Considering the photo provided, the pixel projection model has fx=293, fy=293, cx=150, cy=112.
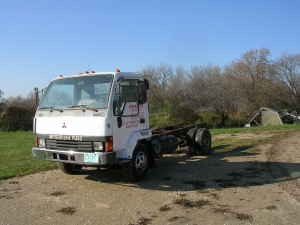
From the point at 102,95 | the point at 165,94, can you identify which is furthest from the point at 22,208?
the point at 165,94

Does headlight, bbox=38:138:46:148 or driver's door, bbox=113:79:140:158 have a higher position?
driver's door, bbox=113:79:140:158

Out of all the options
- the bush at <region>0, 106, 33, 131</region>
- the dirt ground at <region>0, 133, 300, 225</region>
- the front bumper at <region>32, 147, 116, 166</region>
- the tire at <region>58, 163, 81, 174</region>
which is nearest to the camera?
the dirt ground at <region>0, 133, 300, 225</region>

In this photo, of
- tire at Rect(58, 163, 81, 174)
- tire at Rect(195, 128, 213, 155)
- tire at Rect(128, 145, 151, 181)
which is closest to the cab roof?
tire at Rect(128, 145, 151, 181)

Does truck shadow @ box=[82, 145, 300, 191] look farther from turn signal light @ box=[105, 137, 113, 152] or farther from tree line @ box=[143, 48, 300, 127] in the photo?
tree line @ box=[143, 48, 300, 127]

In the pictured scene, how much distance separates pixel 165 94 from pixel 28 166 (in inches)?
940

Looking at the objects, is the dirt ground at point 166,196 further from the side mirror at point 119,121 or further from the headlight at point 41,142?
the side mirror at point 119,121

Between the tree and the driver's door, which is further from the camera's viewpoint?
the tree

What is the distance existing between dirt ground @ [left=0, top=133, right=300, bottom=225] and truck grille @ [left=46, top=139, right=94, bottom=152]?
0.92 meters

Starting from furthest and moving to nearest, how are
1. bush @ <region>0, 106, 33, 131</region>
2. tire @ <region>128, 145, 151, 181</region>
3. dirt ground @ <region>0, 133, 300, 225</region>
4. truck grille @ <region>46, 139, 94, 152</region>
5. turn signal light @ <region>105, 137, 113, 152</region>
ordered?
bush @ <region>0, 106, 33, 131</region>
tire @ <region>128, 145, 151, 181</region>
truck grille @ <region>46, 139, 94, 152</region>
turn signal light @ <region>105, 137, 113, 152</region>
dirt ground @ <region>0, 133, 300, 225</region>

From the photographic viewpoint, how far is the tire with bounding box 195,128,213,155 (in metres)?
10.2

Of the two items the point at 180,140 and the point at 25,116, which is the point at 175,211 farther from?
the point at 25,116

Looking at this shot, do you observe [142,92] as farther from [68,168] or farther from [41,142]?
[68,168]

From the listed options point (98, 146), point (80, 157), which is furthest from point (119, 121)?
point (80, 157)

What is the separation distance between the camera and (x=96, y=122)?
5836 mm
